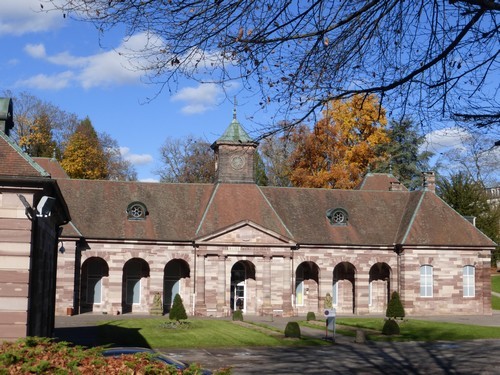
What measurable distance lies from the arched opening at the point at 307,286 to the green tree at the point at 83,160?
2858 centimetres

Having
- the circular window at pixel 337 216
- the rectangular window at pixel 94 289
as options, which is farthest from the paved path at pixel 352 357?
the circular window at pixel 337 216

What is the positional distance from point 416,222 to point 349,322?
10.9 metres

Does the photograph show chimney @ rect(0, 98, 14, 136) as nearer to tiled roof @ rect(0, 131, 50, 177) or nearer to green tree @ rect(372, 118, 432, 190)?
tiled roof @ rect(0, 131, 50, 177)

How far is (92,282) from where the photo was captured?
4559cm

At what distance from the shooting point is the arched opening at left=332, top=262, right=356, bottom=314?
49.1 m

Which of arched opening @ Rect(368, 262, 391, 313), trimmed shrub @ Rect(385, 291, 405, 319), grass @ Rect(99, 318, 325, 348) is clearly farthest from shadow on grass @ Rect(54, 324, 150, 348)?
arched opening @ Rect(368, 262, 391, 313)

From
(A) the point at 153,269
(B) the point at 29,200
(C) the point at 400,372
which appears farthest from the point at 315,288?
(B) the point at 29,200

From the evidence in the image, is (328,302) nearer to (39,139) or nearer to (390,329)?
(390,329)

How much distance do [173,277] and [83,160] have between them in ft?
85.5

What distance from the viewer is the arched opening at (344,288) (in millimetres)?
49094

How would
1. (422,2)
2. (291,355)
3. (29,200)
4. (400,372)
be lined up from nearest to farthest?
(422,2), (29,200), (400,372), (291,355)

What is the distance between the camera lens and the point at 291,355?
2669cm

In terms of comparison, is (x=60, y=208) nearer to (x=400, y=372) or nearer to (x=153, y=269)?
(x=400, y=372)

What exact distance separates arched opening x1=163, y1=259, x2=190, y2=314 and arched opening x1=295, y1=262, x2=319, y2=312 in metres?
7.44
